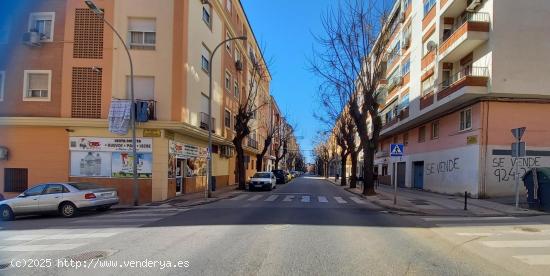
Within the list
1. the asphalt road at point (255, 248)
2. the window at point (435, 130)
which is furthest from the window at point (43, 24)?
the window at point (435, 130)

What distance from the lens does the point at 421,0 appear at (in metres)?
34.4

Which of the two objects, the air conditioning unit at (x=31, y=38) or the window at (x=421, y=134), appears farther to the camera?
the window at (x=421, y=134)

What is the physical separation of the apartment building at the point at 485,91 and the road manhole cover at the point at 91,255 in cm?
1746

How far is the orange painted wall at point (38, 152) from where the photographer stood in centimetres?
2291

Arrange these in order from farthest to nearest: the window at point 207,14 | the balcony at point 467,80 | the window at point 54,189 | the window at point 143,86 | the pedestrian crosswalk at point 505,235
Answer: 1. the window at point 207,14
2. the window at point 143,86
3. the balcony at point 467,80
4. the window at point 54,189
5. the pedestrian crosswalk at point 505,235

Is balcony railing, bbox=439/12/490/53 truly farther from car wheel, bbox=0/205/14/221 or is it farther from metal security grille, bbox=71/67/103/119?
car wheel, bbox=0/205/14/221

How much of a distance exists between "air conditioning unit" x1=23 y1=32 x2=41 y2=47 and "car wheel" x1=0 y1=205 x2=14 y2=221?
10.0 meters

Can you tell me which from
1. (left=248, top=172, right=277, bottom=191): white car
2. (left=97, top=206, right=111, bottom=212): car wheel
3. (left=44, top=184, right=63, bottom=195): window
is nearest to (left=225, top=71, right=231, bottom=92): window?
(left=248, top=172, right=277, bottom=191): white car

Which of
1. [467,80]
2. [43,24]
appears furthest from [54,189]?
[467,80]

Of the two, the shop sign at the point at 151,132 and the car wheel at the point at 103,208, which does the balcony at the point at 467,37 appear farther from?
the car wheel at the point at 103,208

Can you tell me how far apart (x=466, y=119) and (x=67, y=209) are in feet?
66.7

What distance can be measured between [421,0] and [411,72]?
550 centimetres

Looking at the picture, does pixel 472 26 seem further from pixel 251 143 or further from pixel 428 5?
pixel 251 143

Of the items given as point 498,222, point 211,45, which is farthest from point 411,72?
point 498,222
